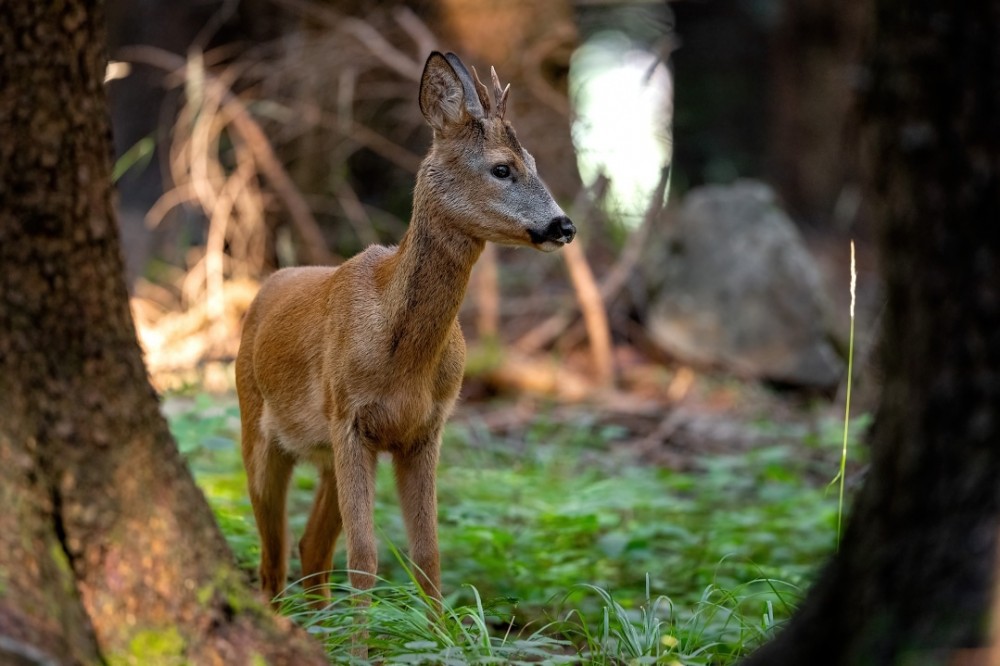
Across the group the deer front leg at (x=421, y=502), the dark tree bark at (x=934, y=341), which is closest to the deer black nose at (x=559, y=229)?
the deer front leg at (x=421, y=502)

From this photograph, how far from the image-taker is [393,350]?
4480 mm

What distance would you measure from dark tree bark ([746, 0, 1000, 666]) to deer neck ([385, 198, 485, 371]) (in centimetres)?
230

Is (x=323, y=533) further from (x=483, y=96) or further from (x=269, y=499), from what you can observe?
(x=483, y=96)

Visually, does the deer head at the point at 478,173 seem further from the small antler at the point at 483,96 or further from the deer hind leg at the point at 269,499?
the deer hind leg at the point at 269,499

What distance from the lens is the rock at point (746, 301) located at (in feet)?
34.5

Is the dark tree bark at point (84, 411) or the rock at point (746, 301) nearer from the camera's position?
the dark tree bark at point (84, 411)

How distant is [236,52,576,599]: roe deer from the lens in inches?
176

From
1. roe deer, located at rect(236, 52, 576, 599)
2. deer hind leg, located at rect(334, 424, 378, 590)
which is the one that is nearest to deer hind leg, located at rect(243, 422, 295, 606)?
roe deer, located at rect(236, 52, 576, 599)

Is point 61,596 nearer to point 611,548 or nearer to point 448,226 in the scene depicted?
point 448,226

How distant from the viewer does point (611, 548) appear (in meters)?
5.43

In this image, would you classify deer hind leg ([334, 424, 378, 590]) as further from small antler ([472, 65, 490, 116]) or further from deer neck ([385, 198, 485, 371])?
small antler ([472, 65, 490, 116])

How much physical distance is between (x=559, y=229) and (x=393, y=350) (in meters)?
0.79

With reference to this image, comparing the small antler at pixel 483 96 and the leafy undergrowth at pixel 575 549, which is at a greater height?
the small antler at pixel 483 96

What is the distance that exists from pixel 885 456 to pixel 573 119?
684 cm
